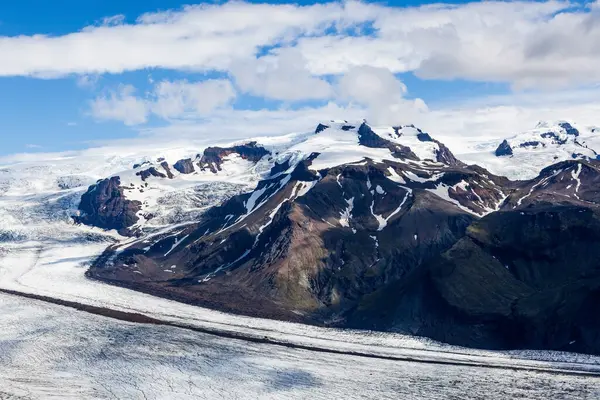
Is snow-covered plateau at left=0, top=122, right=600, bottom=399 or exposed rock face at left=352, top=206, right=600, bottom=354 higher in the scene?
exposed rock face at left=352, top=206, right=600, bottom=354

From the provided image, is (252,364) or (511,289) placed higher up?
(511,289)

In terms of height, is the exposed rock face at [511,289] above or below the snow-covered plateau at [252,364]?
above

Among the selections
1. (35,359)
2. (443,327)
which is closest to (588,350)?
(443,327)

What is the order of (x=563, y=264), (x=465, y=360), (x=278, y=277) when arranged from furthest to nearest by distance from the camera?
(x=278, y=277) → (x=563, y=264) → (x=465, y=360)

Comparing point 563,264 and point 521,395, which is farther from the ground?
point 563,264

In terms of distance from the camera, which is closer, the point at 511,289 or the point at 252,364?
the point at 252,364

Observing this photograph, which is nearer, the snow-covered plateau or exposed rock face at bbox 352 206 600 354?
the snow-covered plateau

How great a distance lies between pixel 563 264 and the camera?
6752 inches

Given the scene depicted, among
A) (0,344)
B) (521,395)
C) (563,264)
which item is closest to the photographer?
(521,395)

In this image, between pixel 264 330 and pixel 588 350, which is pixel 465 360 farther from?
pixel 264 330

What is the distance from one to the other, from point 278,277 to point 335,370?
81.5 meters

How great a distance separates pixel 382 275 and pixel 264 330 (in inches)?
2121

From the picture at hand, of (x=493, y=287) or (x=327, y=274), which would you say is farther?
(x=327, y=274)

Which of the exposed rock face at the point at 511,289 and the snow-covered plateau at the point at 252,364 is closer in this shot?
the snow-covered plateau at the point at 252,364
